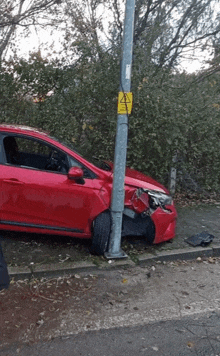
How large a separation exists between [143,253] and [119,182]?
117cm

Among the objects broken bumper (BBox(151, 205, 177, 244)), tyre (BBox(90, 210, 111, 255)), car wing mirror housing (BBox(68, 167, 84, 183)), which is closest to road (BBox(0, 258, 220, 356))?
tyre (BBox(90, 210, 111, 255))

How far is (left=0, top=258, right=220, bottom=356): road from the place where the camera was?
3.22 metres

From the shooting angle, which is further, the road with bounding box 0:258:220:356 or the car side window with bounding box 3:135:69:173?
the car side window with bounding box 3:135:69:173

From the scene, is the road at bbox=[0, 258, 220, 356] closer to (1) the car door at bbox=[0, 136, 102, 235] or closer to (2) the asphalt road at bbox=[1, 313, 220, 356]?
(2) the asphalt road at bbox=[1, 313, 220, 356]

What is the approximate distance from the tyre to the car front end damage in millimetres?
401

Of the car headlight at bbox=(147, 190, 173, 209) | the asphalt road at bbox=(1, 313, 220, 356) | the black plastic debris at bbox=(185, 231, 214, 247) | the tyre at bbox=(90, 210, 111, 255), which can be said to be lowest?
the asphalt road at bbox=(1, 313, 220, 356)

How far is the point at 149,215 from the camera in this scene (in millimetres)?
5332

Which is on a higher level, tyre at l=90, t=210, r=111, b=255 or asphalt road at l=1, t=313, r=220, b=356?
tyre at l=90, t=210, r=111, b=255

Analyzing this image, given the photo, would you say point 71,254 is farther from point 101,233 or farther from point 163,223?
point 163,223

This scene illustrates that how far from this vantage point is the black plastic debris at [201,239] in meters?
5.77

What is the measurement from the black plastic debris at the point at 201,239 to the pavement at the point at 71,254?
0.07 meters

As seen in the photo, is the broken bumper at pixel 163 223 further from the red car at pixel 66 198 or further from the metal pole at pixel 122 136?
the metal pole at pixel 122 136

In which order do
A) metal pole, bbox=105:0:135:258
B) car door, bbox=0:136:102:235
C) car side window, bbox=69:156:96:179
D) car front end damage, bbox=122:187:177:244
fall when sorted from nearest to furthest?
1. metal pole, bbox=105:0:135:258
2. car door, bbox=0:136:102:235
3. car side window, bbox=69:156:96:179
4. car front end damage, bbox=122:187:177:244

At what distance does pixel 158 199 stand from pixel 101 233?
1.04 meters
